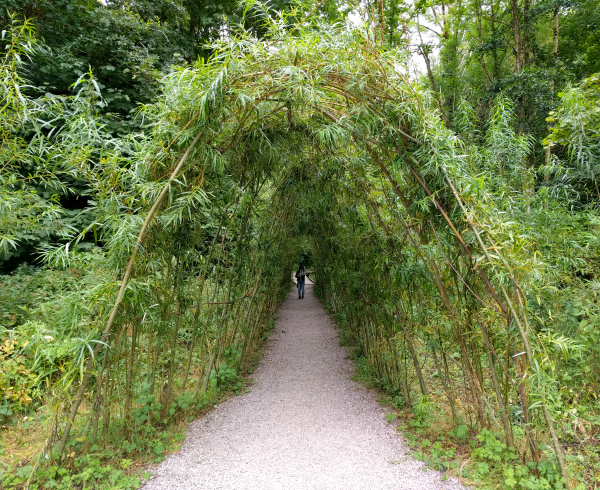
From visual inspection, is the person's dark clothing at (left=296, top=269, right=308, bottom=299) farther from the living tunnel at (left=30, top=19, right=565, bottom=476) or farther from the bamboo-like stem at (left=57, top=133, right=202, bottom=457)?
the bamboo-like stem at (left=57, top=133, right=202, bottom=457)

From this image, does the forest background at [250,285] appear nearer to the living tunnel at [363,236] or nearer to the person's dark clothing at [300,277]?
the living tunnel at [363,236]

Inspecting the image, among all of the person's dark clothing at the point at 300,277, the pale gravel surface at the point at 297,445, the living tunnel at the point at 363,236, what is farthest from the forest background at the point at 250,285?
the person's dark clothing at the point at 300,277

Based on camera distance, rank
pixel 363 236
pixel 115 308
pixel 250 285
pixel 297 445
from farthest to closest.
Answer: pixel 250 285, pixel 363 236, pixel 297 445, pixel 115 308

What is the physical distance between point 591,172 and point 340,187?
6.65 feet

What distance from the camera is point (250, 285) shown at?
13.3 feet

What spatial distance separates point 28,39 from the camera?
1856 mm

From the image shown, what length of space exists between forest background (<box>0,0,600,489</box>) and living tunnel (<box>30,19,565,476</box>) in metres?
0.02

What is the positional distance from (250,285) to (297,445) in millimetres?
1997

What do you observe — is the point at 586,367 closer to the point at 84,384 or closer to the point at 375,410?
the point at 375,410

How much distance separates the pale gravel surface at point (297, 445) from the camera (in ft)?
6.51

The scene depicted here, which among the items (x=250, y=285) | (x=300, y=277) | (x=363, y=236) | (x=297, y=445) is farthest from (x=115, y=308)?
(x=300, y=277)

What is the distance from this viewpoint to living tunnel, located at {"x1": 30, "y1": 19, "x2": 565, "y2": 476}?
1833 millimetres

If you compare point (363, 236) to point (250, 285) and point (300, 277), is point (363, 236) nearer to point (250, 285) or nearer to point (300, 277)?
point (250, 285)

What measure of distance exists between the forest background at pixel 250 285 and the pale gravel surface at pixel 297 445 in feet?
0.61
